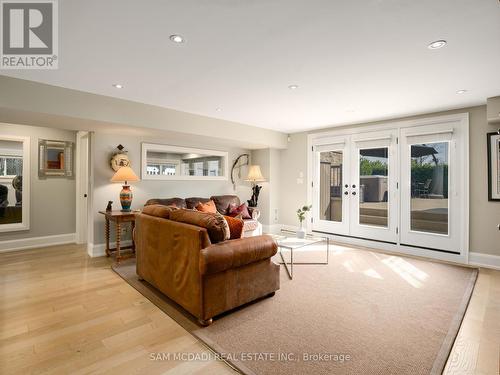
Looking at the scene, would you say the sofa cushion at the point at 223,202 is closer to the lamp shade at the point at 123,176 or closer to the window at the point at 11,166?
the lamp shade at the point at 123,176

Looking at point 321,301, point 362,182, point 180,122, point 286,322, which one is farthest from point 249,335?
point 362,182

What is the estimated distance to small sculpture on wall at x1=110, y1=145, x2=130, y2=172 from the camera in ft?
14.6

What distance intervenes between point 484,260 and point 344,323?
3.05 metres

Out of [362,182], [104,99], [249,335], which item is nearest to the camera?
[249,335]

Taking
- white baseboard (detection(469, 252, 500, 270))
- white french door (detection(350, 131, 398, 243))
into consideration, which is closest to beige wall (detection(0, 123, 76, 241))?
white french door (detection(350, 131, 398, 243))

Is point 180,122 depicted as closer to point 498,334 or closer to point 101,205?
point 101,205

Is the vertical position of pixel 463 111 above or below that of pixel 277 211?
above

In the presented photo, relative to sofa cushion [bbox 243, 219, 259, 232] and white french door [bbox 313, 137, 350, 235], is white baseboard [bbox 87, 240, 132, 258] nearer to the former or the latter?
sofa cushion [bbox 243, 219, 259, 232]

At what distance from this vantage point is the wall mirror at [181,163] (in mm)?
4969

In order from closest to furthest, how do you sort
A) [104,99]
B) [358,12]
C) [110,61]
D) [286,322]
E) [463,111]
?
1. [358,12]
2. [286,322]
3. [110,61]
4. [104,99]
5. [463,111]

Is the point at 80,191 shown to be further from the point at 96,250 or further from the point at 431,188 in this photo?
the point at 431,188

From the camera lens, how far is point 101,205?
174 inches

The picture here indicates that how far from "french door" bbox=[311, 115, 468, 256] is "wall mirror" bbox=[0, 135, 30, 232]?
5468mm

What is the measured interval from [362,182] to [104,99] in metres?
4.61
